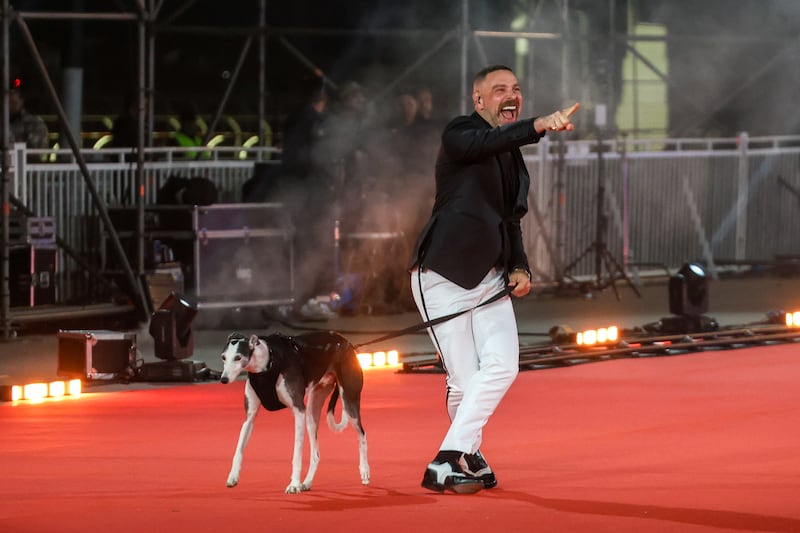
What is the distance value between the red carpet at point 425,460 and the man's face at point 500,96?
1675 millimetres

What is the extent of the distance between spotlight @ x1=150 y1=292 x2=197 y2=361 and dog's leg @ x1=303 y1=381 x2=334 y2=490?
4687 mm

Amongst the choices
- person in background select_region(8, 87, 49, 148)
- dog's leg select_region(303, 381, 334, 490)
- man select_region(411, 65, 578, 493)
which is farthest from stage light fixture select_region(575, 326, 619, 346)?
dog's leg select_region(303, 381, 334, 490)

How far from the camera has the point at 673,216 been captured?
74.0 ft

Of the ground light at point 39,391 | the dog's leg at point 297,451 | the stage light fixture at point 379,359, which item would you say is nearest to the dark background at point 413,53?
the stage light fixture at point 379,359

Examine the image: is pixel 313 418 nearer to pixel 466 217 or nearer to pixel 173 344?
pixel 466 217

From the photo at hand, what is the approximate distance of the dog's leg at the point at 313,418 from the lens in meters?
7.71

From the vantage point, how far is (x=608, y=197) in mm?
21547

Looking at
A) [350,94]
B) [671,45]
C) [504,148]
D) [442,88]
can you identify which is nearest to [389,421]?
[504,148]

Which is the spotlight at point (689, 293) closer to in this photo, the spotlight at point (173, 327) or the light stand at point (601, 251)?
the light stand at point (601, 251)

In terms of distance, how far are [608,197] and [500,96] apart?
14017 millimetres

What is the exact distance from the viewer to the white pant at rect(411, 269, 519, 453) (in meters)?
7.70

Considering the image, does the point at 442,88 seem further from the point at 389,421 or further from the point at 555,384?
the point at 389,421

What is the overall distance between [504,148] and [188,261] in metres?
9.71

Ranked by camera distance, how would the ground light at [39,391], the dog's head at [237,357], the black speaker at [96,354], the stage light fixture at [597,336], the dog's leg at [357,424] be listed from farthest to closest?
1. the stage light fixture at [597,336]
2. the black speaker at [96,354]
3. the ground light at [39,391]
4. the dog's leg at [357,424]
5. the dog's head at [237,357]
